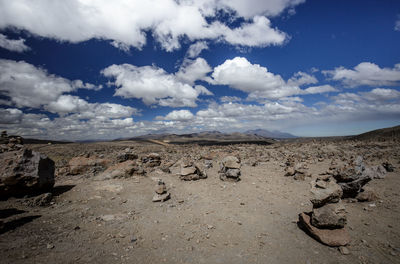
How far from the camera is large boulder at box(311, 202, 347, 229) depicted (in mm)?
5480

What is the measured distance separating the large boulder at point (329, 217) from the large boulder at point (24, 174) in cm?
1244

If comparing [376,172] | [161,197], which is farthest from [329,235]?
[376,172]

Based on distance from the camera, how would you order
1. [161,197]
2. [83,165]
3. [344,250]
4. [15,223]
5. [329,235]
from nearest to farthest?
[344,250], [329,235], [15,223], [161,197], [83,165]

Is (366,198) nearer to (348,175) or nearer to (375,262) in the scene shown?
(348,175)

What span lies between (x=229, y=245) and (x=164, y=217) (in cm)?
308

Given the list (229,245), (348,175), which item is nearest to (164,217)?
(229,245)

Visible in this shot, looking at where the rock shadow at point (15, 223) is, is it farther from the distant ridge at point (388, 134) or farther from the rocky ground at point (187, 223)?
the distant ridge at point (388, 134)

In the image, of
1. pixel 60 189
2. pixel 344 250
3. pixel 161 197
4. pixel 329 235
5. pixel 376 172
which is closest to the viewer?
pixel 344 250

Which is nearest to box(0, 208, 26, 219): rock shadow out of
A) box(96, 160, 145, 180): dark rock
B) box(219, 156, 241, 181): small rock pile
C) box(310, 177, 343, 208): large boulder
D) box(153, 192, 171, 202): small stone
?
box(96, 160, 145, 180): dark rock

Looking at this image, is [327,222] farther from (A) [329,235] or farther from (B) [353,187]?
(B) [353,187]

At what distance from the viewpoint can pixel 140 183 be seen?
1109 centimetres

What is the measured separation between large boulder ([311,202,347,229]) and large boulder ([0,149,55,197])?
12.4 metres

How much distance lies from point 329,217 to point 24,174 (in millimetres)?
13103

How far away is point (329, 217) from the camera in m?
5.54
